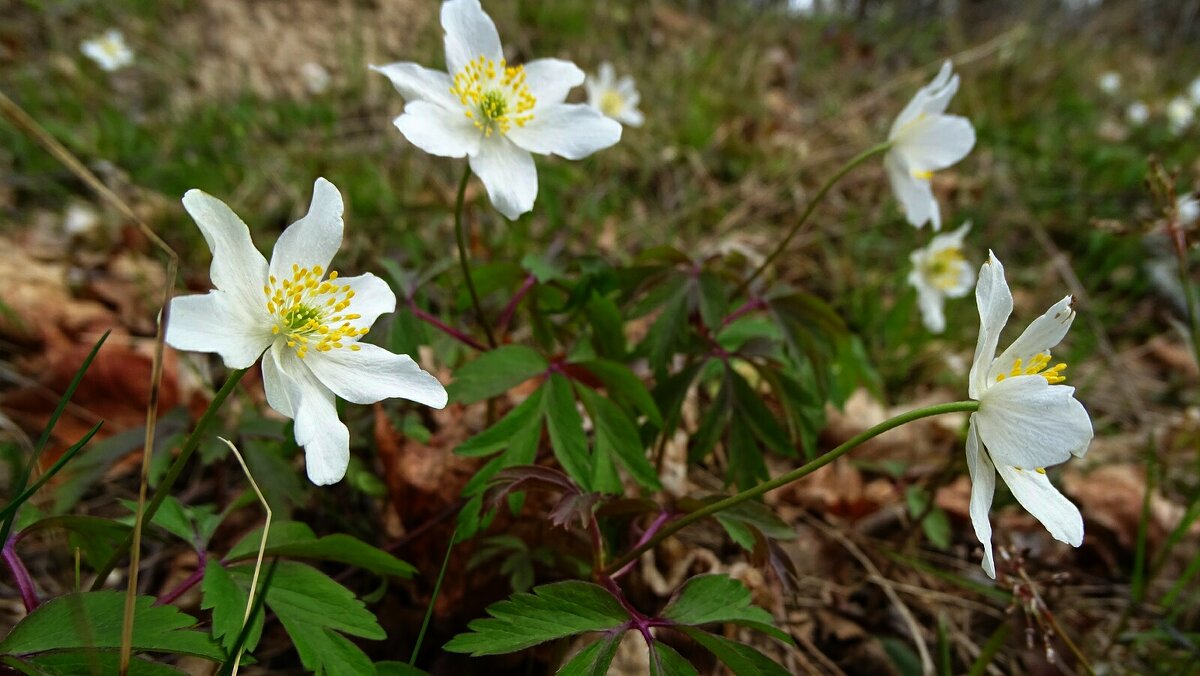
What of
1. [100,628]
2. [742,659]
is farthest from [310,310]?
[742,659]

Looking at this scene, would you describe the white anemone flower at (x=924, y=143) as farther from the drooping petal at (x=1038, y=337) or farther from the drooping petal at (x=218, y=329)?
the drooping petal at (x=218, y=329)

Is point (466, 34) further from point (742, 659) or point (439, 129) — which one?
point (742, 659)

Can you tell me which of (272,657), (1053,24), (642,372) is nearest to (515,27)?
(642,372)

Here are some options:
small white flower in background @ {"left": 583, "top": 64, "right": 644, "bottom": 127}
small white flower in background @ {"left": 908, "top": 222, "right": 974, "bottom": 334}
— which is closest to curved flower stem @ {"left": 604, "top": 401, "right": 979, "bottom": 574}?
small white flower in background @ {"left": 908, "top": 222, "right": 974, "bottom": 334}

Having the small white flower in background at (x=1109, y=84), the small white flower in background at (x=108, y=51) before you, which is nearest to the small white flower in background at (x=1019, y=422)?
the small white flower in background at (x=108, y=51)

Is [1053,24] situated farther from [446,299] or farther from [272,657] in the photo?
[272,657]

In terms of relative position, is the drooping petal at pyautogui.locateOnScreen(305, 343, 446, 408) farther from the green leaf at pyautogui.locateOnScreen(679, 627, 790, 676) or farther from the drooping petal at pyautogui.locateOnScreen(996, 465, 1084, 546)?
the drooping petal at pyautogui.locateOnScreen(996, 465, 1084, 546)
